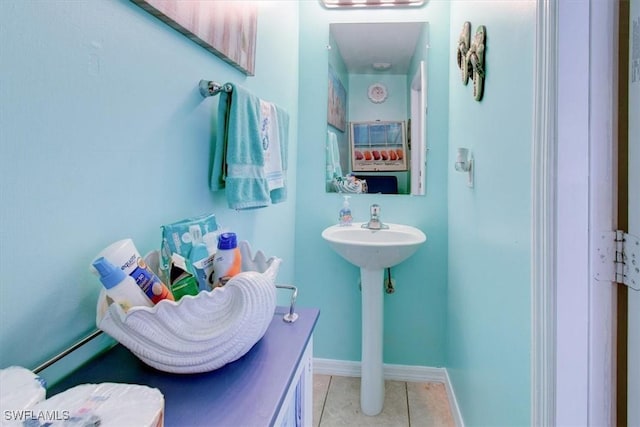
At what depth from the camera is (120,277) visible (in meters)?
0.58

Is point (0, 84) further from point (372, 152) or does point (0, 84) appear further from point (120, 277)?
point (372, 152)

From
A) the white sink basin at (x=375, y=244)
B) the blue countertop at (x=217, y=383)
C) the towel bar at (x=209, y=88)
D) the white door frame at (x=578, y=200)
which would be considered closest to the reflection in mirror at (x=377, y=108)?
the white sink basin at (x=375, y=244)

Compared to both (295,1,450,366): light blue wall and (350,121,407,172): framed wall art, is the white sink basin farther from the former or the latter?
(350,121,407,172): framed wall art

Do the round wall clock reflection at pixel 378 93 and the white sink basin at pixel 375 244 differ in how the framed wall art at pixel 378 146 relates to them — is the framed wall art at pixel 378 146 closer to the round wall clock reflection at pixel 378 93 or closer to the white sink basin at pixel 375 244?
the round wall clock reflection at pixel 378 93

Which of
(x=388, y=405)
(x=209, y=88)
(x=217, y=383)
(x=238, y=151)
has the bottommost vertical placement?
(x=388, y=405)

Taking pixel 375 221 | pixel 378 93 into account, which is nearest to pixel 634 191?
pixel 375 221

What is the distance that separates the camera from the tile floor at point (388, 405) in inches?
63.6

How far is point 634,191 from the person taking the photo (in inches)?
25.2

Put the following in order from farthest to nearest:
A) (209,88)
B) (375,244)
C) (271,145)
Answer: (375,244) → (271,145) → (209,88)

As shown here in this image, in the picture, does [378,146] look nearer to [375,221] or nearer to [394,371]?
[375,221]

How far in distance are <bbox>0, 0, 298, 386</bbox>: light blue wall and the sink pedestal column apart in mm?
1056

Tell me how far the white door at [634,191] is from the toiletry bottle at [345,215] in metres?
1.33

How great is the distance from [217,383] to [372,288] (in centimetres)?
121

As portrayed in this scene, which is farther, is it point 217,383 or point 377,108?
point 377,108
